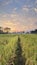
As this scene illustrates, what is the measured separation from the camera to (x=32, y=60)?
12.7m

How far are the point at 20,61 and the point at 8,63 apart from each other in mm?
1547

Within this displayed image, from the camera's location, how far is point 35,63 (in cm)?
1189

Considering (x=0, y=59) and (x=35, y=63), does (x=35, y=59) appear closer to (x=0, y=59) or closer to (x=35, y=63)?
(x=35, y=63)

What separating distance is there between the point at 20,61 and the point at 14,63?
108 centimetres

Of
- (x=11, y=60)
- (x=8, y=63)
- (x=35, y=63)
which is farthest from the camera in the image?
(x=11, y=60)

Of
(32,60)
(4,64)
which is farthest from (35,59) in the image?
(4,64)

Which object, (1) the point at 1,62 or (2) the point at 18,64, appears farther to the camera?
(2) the point at 18,64

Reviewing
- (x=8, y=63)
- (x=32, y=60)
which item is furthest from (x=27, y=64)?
(x=8, y=63)

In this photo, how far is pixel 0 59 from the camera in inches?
513

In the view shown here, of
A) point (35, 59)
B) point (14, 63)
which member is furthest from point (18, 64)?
point (35, 59)

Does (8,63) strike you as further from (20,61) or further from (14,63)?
(20,61)

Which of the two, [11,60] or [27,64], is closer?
[27,64]

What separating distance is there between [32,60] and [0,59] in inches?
83.8

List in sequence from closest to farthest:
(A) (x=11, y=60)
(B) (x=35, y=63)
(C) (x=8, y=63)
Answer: (B) (x=35, y=63) < (C) (x=8, y=63) < (A) (x=11, y=60)
